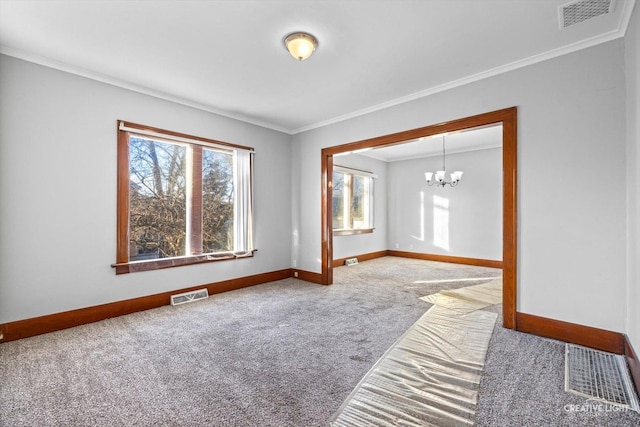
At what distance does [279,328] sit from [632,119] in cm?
357

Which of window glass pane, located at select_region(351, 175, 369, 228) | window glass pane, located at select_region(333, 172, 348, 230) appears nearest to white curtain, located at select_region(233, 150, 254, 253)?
window glass pane, located at select_region(333, 172, 348, 230)

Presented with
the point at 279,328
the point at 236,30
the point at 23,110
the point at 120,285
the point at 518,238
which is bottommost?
the point at 279,328

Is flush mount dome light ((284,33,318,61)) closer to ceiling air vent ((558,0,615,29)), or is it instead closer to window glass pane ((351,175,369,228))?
ceiling air vent ((558,0,615,29))

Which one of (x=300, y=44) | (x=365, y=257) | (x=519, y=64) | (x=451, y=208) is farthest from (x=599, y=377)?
(x=365, y=257)

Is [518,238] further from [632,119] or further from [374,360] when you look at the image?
[374,360]

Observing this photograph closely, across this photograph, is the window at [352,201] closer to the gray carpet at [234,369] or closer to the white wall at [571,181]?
the gray carpet at [234,369]

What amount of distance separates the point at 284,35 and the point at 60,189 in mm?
2836

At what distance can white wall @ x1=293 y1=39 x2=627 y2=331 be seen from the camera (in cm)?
253

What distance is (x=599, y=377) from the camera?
2.12 m

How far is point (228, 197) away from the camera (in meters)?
4.66

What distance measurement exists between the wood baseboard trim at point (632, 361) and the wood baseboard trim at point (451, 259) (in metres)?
4.17

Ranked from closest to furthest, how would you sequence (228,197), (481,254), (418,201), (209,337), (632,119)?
(632,119) < (209,337) < (228,197) < (481,254) < (418,201)

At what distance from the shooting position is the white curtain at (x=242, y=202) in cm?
469

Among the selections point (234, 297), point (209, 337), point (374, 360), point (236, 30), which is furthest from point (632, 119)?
point (234, 297)
